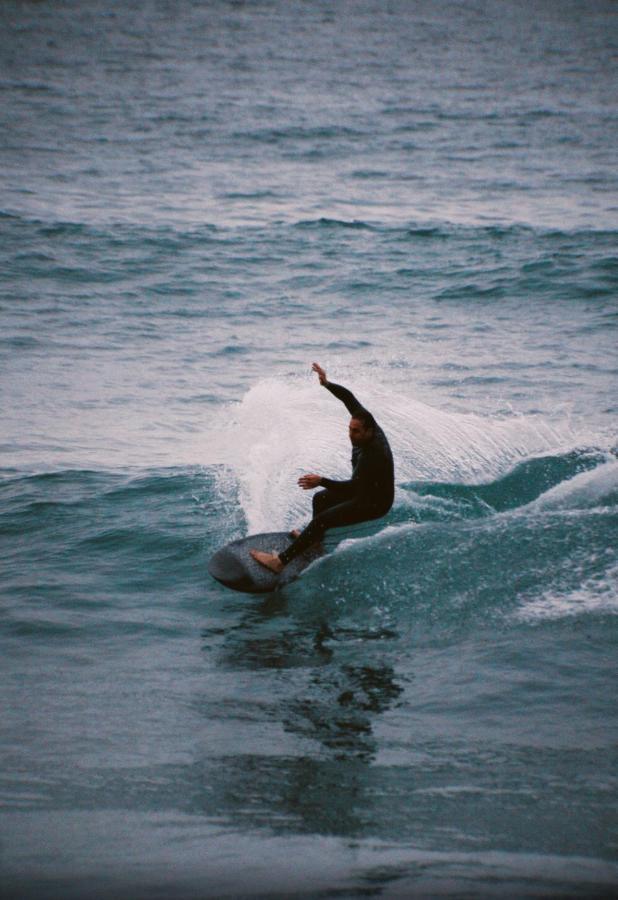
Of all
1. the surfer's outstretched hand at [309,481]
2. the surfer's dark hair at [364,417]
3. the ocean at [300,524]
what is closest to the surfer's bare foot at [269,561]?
the ocean at [300,524]

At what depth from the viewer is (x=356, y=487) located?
9.33 meters

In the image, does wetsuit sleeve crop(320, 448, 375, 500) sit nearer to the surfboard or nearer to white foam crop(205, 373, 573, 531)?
the surfboard

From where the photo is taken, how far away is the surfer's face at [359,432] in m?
9.10

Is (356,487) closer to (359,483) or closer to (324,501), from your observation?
(359,483)

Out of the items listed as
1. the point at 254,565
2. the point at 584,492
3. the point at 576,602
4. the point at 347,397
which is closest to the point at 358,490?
the point at 347,397

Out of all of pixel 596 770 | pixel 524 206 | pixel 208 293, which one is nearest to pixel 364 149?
pixel 524 206

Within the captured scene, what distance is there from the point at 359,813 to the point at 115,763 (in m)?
1.72

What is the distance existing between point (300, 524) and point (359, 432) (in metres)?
2.33

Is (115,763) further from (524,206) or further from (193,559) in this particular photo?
(524,206)

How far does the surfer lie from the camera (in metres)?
9.15

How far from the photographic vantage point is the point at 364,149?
36688mm

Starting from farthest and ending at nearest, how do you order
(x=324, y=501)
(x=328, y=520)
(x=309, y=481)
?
(x=324, y=501), (x=328, y=520), (x=309, y=481)

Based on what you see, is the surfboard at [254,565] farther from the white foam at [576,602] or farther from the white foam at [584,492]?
the white foam at [584,492]

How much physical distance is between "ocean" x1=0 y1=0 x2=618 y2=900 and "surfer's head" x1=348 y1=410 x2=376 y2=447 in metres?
1.59
